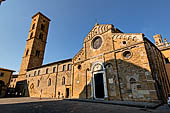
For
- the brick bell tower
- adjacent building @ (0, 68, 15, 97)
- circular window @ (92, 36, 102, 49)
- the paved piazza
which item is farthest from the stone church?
the brick bell tower

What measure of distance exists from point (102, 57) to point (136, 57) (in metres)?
5.09

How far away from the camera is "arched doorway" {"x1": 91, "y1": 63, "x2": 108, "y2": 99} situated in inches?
561

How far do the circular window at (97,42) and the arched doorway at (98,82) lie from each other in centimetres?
347

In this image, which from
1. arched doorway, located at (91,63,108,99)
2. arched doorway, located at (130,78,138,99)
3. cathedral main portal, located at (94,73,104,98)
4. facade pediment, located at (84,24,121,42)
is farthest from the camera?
facade pediment, located at (84,24,121,42)

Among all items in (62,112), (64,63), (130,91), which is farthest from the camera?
(64,63)

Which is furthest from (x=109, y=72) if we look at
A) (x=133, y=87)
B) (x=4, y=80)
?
(x=4, y=80)

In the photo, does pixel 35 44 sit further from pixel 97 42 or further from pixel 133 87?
pixel 133 87

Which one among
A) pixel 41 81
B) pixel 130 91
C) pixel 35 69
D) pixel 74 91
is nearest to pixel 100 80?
pixel 130 91

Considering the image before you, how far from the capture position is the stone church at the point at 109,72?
11.4 metres

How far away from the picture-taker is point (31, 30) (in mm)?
36875

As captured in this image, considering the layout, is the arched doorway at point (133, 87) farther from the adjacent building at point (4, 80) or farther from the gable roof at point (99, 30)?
the adjacent building at point (4, 80)

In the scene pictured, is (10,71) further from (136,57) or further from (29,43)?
(136,57)

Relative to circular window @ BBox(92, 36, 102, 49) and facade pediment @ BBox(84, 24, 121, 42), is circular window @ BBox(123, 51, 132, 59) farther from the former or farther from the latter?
facade pediment @ BBox(84, 24, 121, 42)

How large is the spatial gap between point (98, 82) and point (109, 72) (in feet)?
8.21
